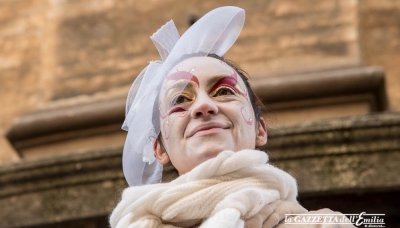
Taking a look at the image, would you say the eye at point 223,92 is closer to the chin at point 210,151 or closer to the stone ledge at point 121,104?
the chin at point 210,151

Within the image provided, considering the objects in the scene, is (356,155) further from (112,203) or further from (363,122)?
(112,203)

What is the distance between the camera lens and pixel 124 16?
428cm

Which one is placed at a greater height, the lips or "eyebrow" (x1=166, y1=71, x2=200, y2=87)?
"eyebrow" (x1=166, y1=71, x2=200, y2=87)

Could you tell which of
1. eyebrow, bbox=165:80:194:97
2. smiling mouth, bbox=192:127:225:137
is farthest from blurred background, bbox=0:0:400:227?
smiling mouth, bbox=192:127:225:137

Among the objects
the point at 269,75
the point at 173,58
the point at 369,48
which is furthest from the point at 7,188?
the point at 173,58

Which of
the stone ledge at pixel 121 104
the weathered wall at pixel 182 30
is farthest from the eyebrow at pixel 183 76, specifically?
the weathered wall at pixel 182 30

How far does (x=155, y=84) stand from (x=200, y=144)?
0.23 metres

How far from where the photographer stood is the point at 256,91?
3.69 m

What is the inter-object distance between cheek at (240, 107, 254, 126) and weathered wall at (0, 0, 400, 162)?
193 centimetres

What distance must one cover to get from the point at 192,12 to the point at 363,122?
3.93 feet

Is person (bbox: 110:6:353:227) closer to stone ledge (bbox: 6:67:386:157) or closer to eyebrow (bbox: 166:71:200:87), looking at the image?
eyebrow (bbox: 166:71:200:87)

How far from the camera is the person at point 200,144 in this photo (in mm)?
1668

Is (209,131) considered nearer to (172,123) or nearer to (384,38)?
(172,123)

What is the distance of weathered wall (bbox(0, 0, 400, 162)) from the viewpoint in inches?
152
